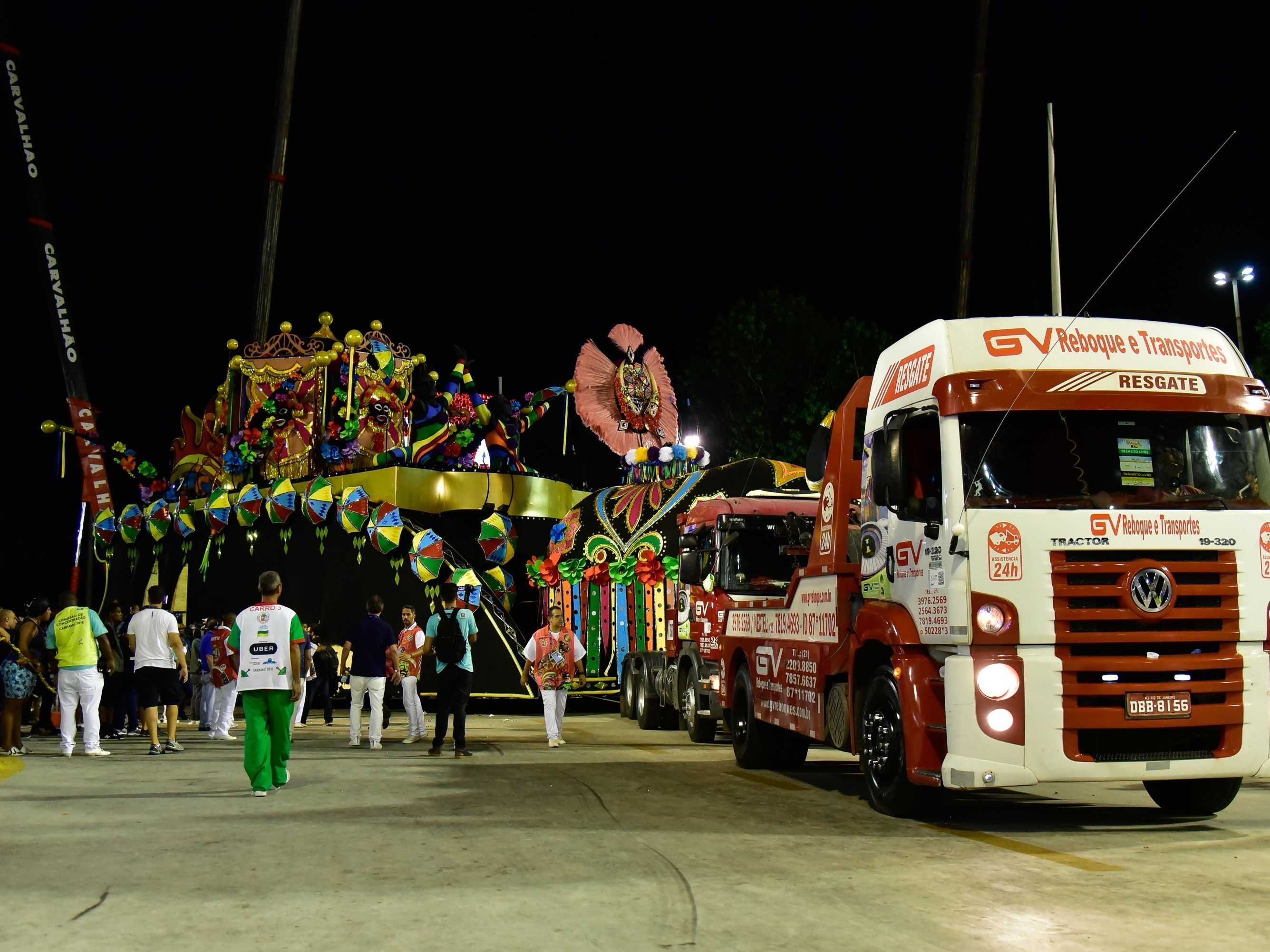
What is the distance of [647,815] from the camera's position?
30.3ft

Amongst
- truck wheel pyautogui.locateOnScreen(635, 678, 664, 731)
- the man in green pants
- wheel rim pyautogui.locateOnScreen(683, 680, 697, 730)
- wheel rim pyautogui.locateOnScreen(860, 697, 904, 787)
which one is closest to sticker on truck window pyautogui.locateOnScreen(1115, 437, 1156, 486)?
wheel rim pyautogui.locateOnScreen(860, 697, 904, 787)

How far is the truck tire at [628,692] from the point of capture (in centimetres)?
2161

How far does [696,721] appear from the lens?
56.0 feet

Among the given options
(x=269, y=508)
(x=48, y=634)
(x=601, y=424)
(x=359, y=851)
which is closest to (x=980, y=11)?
(x=601, y=424)

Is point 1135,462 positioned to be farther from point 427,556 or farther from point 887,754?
point 427,556

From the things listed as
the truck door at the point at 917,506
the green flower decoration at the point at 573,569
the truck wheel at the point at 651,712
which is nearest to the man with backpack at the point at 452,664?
the truck wheel at the point at 651,712

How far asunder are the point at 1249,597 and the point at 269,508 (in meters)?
21.7

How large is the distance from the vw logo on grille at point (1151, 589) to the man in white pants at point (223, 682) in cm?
1294

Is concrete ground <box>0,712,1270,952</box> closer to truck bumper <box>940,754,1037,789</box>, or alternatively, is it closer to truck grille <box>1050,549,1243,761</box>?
truck bumper <box>940,754,1037,789</box>

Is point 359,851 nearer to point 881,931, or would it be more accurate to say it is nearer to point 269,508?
point 881,931

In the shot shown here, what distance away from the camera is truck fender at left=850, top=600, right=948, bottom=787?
836cm

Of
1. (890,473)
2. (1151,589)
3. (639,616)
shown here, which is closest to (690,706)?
(639,616)

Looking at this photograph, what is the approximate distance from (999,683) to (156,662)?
11055mm

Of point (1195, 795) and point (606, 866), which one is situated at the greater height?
point (1195, 795)
